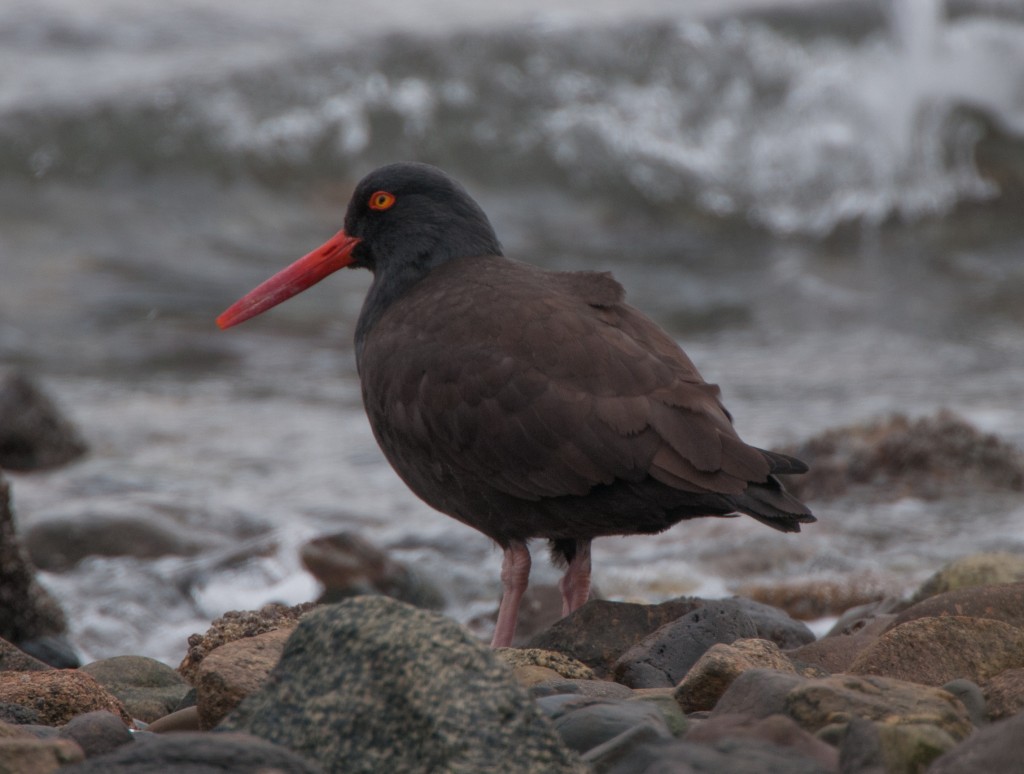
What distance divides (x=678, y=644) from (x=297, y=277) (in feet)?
7.74

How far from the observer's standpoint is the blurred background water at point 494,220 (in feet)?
20.5

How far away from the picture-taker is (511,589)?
13.6 ft

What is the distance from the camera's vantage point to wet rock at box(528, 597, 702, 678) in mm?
3639

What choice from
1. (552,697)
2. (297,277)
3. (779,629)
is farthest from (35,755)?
(297,277)

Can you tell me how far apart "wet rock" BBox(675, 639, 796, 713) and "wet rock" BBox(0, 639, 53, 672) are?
1.91 meters

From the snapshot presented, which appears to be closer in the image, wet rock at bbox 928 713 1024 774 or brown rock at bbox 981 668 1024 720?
wet rock at bbox 928 713 1024 774

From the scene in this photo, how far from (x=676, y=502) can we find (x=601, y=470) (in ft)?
0.75

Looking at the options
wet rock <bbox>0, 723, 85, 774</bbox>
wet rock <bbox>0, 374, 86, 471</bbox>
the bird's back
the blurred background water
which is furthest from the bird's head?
wet rock <bbox>0, 374, 86, 471</bbox>

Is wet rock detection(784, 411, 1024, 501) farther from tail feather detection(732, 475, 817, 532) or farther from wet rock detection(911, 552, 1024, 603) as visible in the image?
tail feather detection(732, 475, 817, 532)

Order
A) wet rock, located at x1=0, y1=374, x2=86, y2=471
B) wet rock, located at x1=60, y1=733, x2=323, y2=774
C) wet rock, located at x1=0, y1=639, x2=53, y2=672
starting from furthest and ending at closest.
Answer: wet rock, located at x1=0, y1=374, x2=86, y2=471
wet rock, located at x1=0, y1=639, x2=53, y2=672
wet rock, located at x1=60, y1=733, x2=323, y2=774

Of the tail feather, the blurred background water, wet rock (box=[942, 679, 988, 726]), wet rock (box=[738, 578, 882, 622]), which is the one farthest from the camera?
the blurred background water

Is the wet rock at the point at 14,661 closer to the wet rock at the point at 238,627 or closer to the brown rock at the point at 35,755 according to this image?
the wet rock at the point at 238,627

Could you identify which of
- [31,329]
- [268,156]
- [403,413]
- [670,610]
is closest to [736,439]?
[670,610]

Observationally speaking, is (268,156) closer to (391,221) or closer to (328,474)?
(328,474)
